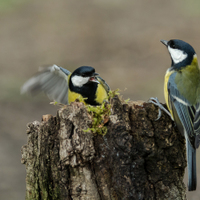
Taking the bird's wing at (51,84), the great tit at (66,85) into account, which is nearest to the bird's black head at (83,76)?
the great tit at (66,85)

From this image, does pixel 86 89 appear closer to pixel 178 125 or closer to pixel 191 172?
pixel 178 125

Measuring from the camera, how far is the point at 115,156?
256cm

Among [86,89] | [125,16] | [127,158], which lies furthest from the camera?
[125,16]

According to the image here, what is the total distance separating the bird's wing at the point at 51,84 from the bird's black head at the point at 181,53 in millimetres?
1717

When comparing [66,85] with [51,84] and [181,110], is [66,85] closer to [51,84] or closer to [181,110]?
[51,84]

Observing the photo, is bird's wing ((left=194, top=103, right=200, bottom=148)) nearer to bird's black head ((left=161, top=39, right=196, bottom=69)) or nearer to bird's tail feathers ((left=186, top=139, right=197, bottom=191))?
bird's tail feathers ((left=186, top=139, right=197, bottom=191))

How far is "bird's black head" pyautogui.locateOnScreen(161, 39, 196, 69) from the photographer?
10.2ft

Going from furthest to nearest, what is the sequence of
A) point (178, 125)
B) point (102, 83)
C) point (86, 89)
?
point (102, 83) < point (86, 89) < point (178, 125)

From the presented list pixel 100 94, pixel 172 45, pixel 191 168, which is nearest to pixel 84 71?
pixel 100 94

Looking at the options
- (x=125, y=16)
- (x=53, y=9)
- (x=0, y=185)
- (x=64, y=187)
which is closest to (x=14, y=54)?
(x=53, y=9)

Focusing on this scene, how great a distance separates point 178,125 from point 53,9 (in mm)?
8954

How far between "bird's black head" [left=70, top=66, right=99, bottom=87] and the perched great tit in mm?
1024

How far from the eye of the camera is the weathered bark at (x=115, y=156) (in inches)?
101

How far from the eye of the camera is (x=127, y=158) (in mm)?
2561
